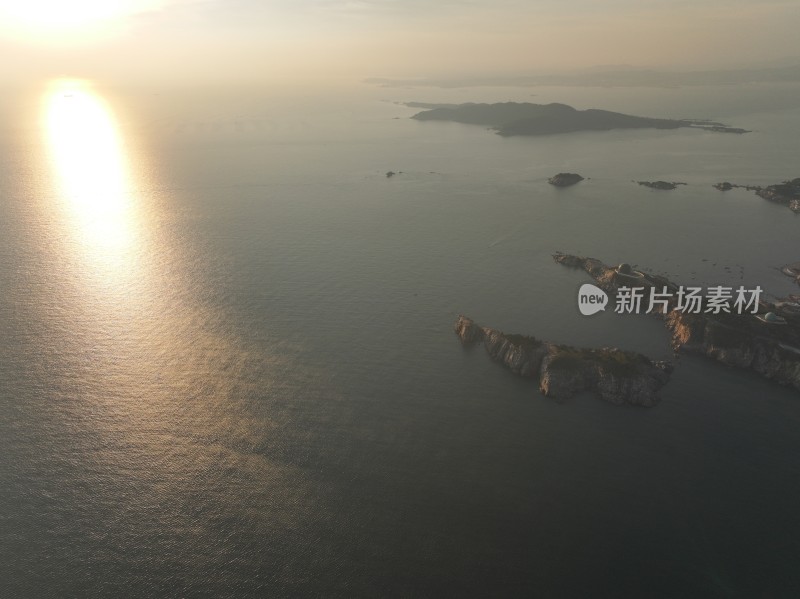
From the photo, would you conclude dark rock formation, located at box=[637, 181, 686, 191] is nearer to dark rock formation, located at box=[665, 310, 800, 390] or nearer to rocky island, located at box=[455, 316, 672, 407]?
dark rock formation, located at box=[665, 310, 800, 390]

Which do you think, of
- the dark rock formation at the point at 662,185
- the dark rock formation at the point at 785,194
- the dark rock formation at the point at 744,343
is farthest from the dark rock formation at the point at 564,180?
the dark rock formation at the point at 744,343

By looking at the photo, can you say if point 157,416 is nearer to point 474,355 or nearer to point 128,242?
point 474,355

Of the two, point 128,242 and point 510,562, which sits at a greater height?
point 128,242

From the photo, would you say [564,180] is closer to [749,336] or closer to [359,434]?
[749,336]

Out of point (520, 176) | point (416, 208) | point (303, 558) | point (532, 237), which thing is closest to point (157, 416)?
point (303, 558)

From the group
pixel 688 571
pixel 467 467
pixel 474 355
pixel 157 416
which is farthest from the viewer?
pixel 474 355

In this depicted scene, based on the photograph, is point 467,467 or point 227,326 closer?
point 467,467

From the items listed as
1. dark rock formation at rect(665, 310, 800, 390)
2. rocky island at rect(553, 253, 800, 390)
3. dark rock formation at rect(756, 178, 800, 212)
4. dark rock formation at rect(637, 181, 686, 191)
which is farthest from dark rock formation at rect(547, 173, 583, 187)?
dark rock formation at rect(665, 310, 800, 390)

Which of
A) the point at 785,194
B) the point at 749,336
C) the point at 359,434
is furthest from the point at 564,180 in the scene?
the point at 359,434
